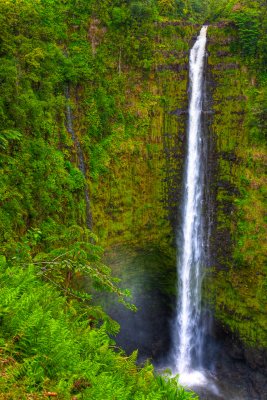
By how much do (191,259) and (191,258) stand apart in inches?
2.0

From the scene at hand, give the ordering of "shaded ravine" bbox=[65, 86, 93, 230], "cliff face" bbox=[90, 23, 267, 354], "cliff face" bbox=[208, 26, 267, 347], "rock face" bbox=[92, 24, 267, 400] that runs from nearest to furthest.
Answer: "shaded ravine" bbox=[65, 86, 93, 230] < "cliff face" bbox=[208, 26, 267, 347] < "rock face" bbox=[92, 24, 267, 400] < "cliff face" bbox=[90, 23, 267, 354]

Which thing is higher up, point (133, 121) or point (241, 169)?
point (133, 121)

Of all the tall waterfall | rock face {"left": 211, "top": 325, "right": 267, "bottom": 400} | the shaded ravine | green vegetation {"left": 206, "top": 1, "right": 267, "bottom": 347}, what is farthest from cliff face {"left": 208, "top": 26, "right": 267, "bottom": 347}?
the shaded ravine

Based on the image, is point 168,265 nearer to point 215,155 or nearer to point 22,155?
point 215,155

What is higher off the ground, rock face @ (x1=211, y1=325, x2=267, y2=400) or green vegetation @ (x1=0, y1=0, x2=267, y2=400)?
green vegetation @ (x1=0, y1=0, x2=267, y2=400)

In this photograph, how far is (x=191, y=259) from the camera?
667 inches

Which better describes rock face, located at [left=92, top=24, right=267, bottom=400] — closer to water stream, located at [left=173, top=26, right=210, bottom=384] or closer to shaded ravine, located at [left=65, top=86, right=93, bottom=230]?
water stream, located at [left=173, top=26, right=210, bottom=384]

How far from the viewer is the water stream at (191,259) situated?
1675cm

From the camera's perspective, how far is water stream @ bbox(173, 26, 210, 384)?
16.8 m

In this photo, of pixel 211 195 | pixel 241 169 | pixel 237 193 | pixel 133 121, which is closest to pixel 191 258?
pixel 211 195

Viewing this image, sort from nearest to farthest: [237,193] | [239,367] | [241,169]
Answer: [239,367], [237,193], [241,169]

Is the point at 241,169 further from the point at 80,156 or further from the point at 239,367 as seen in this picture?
the point at 239,367

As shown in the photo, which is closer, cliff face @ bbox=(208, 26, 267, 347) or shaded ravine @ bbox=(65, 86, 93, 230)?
shaded ravine @ bbox=(65, 86, 93, 230)

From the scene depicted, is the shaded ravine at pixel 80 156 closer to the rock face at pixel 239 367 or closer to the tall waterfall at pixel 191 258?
the tall waterfall at pixel 191 258
